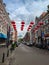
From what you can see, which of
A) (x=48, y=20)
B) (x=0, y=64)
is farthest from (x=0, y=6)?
(x=0, y=64)

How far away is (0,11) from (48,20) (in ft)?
69.7

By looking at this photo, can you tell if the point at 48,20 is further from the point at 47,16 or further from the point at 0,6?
the point at 0,6

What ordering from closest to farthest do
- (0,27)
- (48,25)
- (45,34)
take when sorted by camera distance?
1. (0,27)
2. (48,25)
3. (45,34)

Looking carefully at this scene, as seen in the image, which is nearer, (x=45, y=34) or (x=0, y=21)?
(x=0, y=21)

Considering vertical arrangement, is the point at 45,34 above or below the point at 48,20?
below

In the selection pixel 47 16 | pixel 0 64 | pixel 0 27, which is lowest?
pixel 0 64

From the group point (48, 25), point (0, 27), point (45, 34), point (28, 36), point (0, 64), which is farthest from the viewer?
point (28, 36)

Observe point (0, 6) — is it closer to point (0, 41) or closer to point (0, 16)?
point (0, 16)

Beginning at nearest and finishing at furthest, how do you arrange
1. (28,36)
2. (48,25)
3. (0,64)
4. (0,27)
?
(0,64) < (0,27) < (48,25) < (28,36)

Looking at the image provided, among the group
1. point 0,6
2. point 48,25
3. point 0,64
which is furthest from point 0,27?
point 0,64

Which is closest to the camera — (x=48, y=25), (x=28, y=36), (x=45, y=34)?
(x=48, y=25)

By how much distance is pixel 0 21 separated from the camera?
62.4 meters

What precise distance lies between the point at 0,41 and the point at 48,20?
21.5 m

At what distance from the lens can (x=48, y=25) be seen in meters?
75.0
